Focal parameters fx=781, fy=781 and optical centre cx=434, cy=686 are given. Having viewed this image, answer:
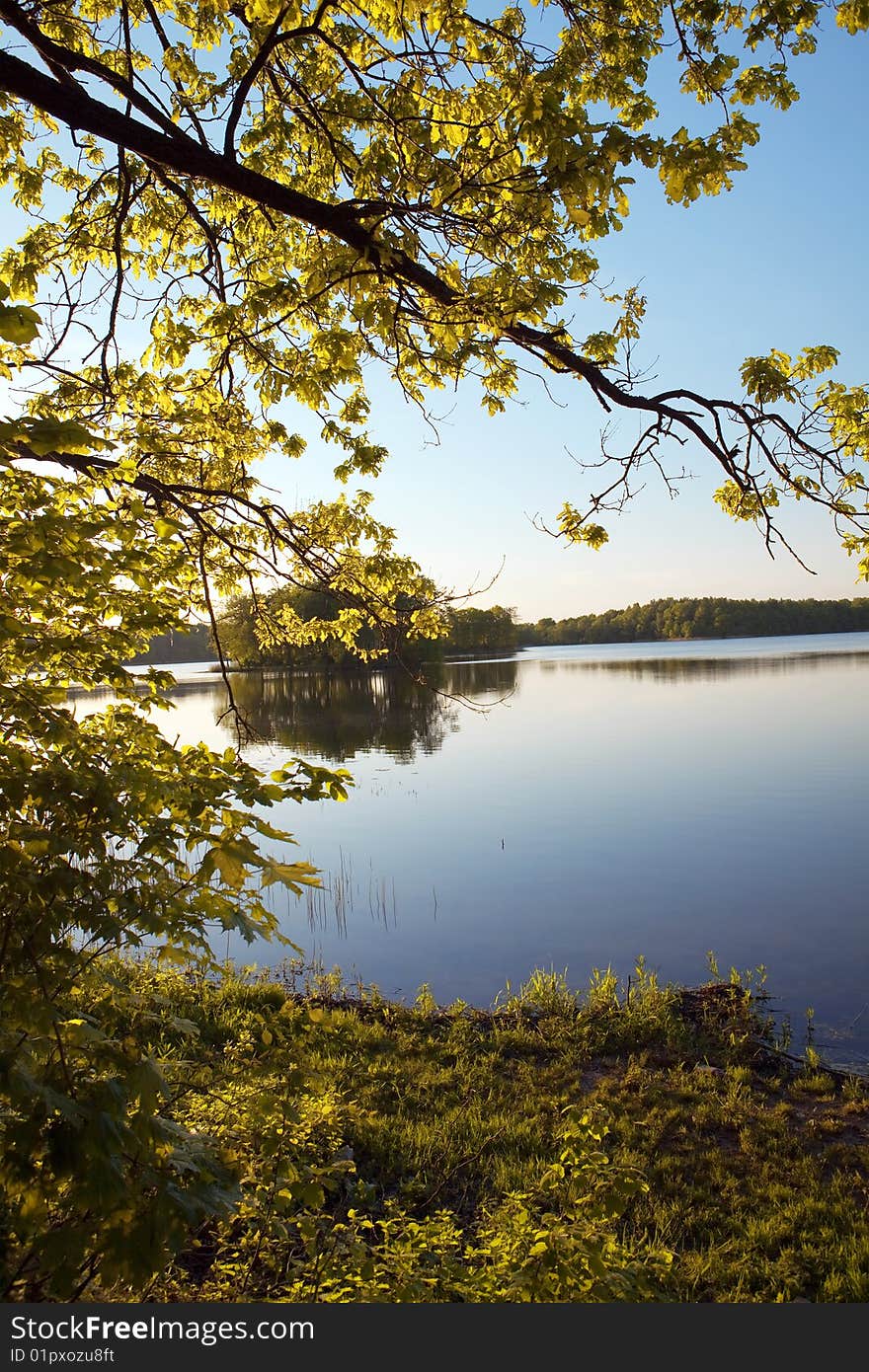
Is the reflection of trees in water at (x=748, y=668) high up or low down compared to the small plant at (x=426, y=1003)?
up

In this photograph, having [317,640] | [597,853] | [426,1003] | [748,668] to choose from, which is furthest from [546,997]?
[748,668]

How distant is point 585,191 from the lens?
3566 mm

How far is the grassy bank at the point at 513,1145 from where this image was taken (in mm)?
2992

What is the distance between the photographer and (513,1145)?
5.79 metres

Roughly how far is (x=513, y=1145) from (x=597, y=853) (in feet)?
33.7

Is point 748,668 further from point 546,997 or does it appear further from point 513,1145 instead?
point 513,1145

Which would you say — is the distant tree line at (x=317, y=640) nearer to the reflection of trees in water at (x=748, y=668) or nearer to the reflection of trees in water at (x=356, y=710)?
the reflection of trees in water at (x=356, y=710)

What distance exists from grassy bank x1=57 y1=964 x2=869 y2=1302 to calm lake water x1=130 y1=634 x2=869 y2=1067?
128 centimetres

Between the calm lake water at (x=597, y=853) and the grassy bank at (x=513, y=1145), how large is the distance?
1.28 metres

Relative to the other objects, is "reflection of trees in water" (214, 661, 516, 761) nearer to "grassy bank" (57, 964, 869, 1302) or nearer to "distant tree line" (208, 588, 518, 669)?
"distant tree line" (208, 588, 518, 669)

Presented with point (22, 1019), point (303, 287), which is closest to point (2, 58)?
point (303, 287)

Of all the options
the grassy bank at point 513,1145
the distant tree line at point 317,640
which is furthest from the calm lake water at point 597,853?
the distant tree line at point 317,640

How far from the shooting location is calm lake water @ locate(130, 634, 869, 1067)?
10.5 meters

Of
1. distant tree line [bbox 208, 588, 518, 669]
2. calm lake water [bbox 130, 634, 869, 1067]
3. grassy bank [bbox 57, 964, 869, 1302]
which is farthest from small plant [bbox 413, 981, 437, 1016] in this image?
distant tree line [bbox 208, 588, 518, 669]
